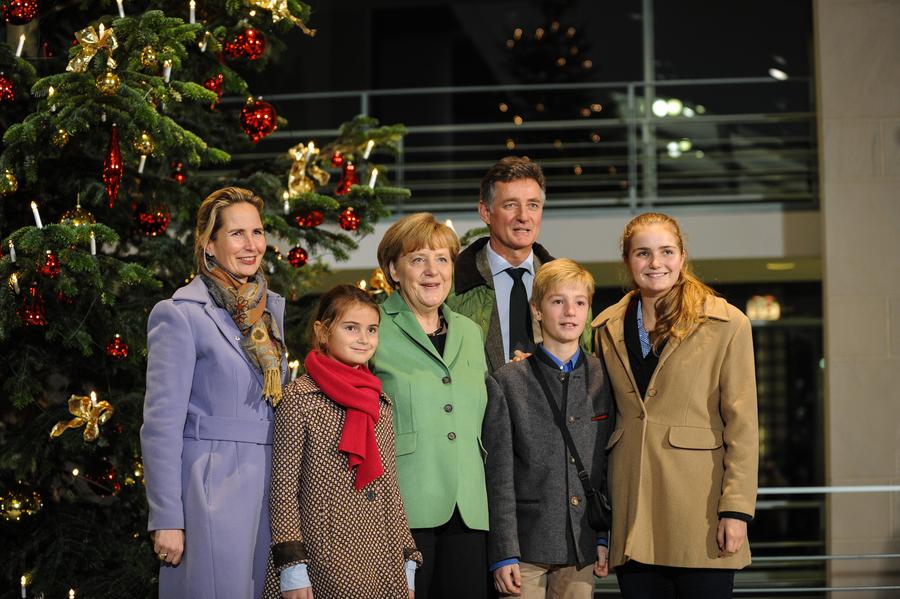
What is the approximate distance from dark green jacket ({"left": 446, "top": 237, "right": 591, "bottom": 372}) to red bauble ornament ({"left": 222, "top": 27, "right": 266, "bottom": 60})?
132 cm

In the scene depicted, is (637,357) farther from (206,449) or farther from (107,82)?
(107,82)

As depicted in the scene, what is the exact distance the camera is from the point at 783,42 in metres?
12.5

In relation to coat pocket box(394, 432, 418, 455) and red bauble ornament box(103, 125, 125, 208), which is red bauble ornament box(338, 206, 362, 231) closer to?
red bauble ornament box(103, 125, 125, 208)

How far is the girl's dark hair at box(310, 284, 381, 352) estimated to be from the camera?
324 centimetres

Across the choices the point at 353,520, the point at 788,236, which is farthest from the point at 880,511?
the point at 353,520

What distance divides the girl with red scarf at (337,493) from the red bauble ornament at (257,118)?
1.81m

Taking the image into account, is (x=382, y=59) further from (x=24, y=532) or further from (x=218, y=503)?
(x=218, y=503)

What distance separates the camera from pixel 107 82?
12.4 ft

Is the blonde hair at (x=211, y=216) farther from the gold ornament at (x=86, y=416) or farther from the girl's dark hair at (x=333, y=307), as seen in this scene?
the gold ornament at (x=86, y=416)

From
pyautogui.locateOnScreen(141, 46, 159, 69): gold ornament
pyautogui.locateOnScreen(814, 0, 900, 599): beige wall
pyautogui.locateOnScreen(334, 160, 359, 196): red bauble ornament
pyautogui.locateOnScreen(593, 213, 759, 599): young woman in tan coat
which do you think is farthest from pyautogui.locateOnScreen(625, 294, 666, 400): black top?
pyautogui.locateOnScreen(814, 0, 900, 599): beige wall

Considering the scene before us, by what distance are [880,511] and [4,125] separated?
5.85m

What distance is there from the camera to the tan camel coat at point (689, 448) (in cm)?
324

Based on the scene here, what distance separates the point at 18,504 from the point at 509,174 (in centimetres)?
234

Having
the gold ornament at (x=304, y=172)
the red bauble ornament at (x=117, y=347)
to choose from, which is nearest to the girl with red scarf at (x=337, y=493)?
the red bauble ornament at (x=117, y=347)
